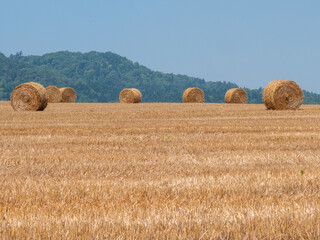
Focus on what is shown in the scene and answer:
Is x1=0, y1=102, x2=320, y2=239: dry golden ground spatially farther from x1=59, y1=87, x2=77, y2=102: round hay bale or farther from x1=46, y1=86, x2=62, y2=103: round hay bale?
x1=59, y1=87, x2=77, y2=102: round hay bale

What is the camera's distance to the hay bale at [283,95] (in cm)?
2948

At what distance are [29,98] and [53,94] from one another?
2087 centimetres

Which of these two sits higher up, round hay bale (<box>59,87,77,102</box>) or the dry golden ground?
round hay bale (<box>59,87,77,102</box>)

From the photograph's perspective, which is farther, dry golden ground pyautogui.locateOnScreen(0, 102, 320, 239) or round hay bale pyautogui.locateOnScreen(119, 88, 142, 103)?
round hay bale pyautogui.locateOnScreen(119, 88, 142, 103)

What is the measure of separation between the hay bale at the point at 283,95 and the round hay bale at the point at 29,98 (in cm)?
1414

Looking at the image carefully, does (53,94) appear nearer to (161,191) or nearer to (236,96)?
(236,96)

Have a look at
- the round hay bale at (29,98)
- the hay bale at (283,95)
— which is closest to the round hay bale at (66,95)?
the round hay bale at (29,98)

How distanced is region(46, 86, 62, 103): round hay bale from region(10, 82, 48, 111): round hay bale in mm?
19784

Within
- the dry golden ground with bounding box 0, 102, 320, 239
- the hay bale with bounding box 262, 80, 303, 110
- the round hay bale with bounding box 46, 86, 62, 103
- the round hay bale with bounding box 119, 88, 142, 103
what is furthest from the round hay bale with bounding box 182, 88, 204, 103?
the dry golden ground with bounding box 0, 102, 320, 239

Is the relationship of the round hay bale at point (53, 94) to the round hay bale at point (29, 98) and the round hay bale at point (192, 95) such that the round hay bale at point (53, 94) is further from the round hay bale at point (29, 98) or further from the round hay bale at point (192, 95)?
the round hay bale at point (29, 98)

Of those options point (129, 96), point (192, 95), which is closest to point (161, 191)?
point (129, 96)

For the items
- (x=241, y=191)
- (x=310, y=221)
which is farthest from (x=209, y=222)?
A: (x=241, y=191)

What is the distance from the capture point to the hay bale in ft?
96.7

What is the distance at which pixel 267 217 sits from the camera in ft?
15.3
